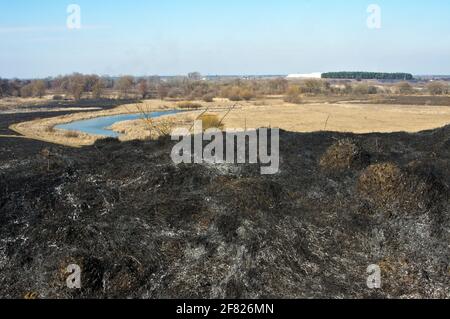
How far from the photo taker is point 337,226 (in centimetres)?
1067

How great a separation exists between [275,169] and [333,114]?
181 ft

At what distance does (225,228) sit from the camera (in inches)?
401

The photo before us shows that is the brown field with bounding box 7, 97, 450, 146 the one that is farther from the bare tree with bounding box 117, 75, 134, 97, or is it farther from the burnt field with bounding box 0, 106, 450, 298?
the bare tree with bounding box 117, 75, 134, 97

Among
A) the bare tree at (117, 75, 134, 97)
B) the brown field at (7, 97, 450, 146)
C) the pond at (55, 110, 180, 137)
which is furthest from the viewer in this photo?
the bare tree at (117, 75, 134, 97)

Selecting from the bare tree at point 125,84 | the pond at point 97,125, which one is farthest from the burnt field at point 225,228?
the bare tree at point 125,84

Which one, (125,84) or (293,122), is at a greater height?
(125,84)

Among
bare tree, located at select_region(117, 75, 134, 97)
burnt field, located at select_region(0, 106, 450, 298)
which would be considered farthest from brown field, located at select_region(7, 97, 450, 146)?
bare tree, located at select_region(117, 75, 134, 97)

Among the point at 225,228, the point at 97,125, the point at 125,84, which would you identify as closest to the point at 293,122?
the point at 97,125

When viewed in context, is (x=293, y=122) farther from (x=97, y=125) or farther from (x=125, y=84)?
(x=125, y=84)

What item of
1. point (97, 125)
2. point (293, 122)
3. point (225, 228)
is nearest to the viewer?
point (225, 228)

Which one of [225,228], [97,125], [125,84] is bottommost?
[225,228]

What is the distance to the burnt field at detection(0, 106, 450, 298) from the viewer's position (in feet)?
28.8
